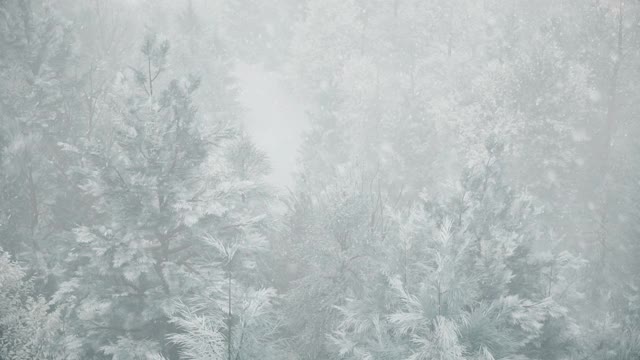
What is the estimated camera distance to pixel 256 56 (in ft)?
136

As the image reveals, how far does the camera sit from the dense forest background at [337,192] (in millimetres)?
10023

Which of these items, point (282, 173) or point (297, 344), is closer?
point (297, 344)

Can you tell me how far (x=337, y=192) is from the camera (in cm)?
1348

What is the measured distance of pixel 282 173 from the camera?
39969 mm

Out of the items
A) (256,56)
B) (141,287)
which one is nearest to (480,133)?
(141,287)

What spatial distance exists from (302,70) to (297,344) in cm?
2616

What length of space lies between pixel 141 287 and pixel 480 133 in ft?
68.0

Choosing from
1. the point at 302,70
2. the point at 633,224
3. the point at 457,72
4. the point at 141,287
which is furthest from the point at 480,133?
the point at 141,287

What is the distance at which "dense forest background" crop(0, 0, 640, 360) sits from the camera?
10.0 meters

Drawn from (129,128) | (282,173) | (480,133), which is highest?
(282,173)

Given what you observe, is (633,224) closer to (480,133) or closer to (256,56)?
(480,133)

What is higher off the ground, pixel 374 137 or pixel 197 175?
pixel 374 137

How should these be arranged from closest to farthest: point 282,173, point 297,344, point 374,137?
point 297,344 < point 374,137 < point 282,173

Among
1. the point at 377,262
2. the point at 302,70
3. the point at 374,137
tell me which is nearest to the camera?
the point at 377,262
